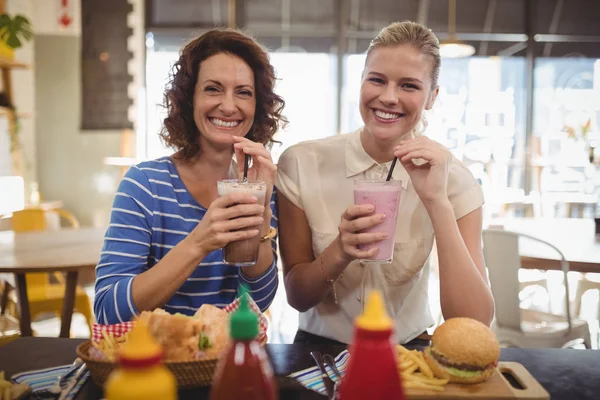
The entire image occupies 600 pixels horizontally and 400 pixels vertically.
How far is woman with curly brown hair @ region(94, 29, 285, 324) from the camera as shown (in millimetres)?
1447

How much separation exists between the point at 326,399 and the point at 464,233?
35.1 inches

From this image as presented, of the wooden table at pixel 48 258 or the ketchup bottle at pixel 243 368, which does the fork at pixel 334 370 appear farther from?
the wooden table at pixel 48 258

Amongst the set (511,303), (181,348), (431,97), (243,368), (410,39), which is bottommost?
(511,303)

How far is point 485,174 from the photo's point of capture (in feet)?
23.1

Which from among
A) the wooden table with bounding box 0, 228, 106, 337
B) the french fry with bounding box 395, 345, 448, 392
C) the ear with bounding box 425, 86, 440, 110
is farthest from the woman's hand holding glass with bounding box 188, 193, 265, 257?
the wooden table with bounding box 0, 228, 106, 337

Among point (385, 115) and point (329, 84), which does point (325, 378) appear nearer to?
point (385, 115)

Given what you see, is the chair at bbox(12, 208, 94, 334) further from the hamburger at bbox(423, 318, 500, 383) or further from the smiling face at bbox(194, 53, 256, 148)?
the hamburger at bbox(423, 318, 500, 383)

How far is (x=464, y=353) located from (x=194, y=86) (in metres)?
1.22

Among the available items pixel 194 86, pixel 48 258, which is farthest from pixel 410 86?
pixel 48 258

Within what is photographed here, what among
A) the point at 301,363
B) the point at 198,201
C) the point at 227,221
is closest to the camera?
the point at 301,363

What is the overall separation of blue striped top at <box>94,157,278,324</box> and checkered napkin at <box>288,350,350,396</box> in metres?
0.51

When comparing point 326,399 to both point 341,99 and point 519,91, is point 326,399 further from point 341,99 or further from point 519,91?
point 519,91

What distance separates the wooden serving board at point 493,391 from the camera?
3.47ft

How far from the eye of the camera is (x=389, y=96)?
1670 millimetres
